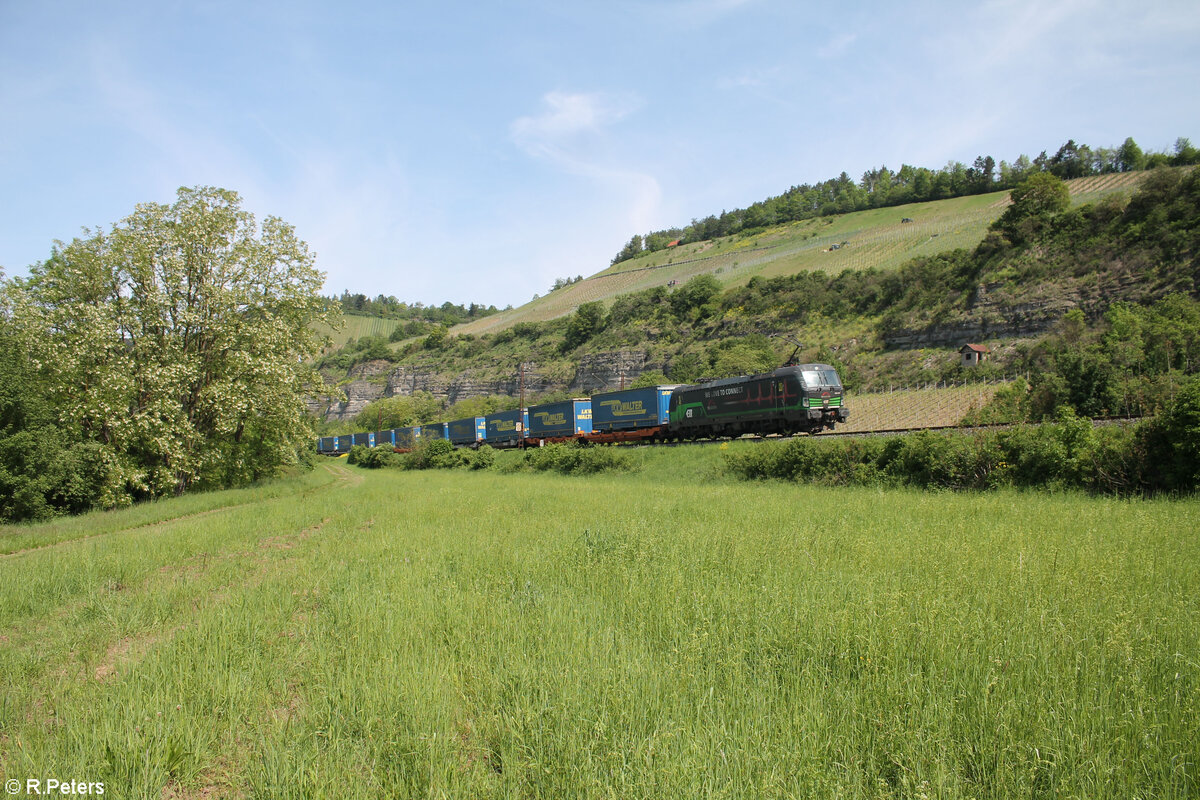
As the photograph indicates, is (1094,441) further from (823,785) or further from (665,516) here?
(823,785)

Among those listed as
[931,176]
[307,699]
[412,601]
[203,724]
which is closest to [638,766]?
[307,699]

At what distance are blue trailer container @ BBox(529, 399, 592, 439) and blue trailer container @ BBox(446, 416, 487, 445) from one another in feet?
29.1

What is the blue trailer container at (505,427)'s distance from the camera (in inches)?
1787

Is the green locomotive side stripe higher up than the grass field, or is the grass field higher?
the green locomotive side stripe

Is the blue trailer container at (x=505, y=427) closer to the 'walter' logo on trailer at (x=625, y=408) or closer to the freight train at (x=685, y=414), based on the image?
the freight train at (x=685, y=414)

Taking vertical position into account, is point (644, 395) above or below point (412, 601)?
above

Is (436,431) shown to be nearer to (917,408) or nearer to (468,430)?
(468,430)

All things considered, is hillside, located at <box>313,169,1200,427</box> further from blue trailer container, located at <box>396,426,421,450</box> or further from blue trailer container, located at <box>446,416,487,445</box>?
blue trailer container, located at <box>446,416,487,445</box>

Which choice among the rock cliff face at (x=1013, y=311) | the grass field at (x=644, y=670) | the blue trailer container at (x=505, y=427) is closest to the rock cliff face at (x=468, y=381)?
the blue trailer container at (x=505, y=427)

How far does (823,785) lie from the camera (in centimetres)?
305

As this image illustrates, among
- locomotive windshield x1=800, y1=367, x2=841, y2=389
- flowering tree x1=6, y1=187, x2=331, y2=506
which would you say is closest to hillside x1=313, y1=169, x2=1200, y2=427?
flowering tree x1=6, y1=187, x2=331, y2=506

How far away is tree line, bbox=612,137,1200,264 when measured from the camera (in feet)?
278

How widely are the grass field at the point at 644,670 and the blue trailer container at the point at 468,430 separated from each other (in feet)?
137

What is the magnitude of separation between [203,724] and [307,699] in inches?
26.2
